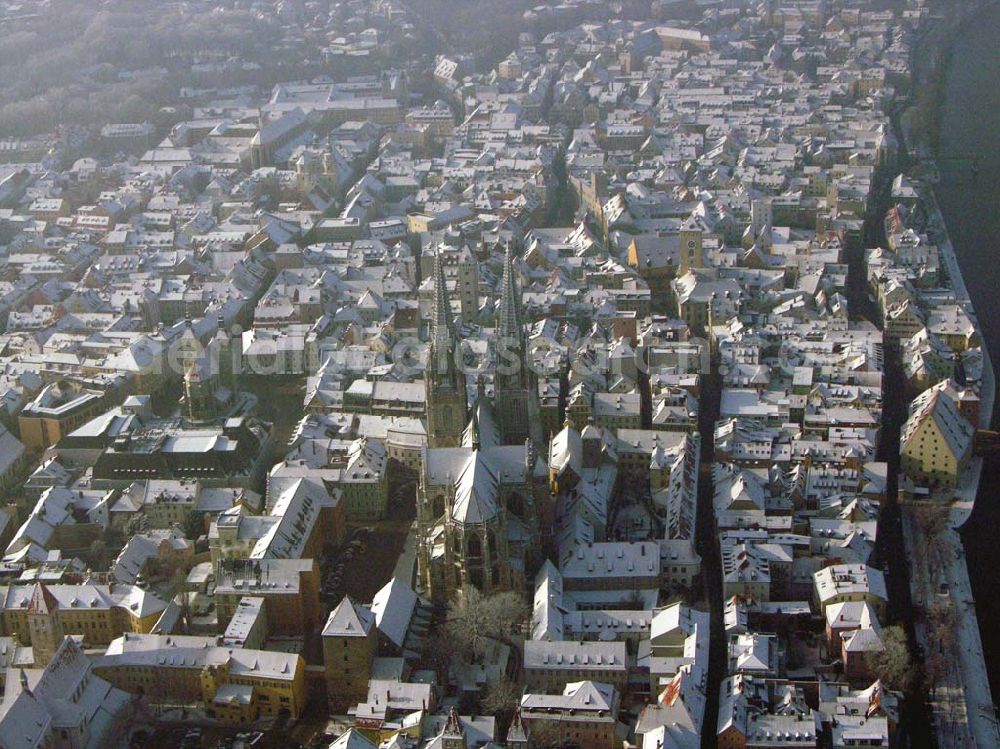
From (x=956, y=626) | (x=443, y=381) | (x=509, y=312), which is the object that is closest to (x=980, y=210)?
(x=509, y=312)

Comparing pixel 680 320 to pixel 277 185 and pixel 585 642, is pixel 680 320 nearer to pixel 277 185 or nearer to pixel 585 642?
pixel 585 642

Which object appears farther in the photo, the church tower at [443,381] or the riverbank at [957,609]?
the church tower at [443,381]

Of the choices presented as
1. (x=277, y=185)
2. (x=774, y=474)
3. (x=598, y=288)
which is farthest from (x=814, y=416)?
(x=277, y=185)

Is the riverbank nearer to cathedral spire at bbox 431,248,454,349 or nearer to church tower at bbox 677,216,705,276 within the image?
church tower at bbox 677,216,705,276

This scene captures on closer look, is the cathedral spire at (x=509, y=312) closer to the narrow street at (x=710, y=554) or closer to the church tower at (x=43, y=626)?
the narrow street at (x=710, y=554)

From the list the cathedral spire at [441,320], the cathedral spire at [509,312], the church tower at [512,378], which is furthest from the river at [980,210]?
the cathedral spire at [441,320]

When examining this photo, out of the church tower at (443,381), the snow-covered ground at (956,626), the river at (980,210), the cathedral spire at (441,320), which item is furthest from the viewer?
the church tower at (443,381)

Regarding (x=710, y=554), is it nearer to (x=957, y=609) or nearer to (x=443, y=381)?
(x=957, y=609)
